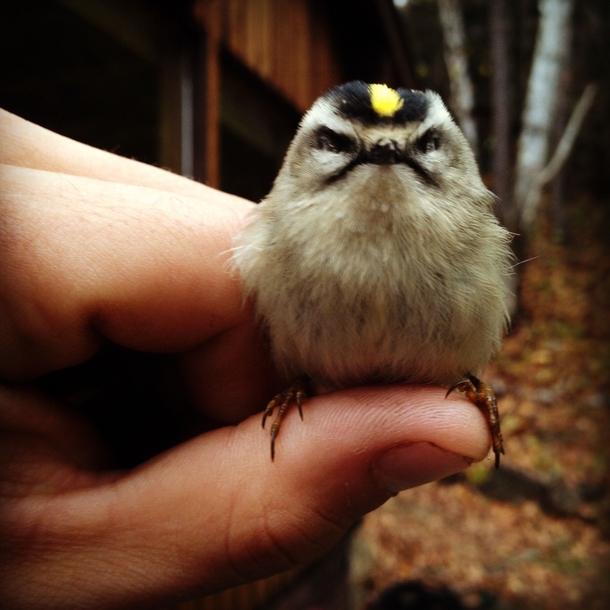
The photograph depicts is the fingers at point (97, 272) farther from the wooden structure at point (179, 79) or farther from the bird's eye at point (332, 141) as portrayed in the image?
the wooden structure at point (179, 79)

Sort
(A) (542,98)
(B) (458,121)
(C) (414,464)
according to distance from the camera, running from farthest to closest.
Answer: (A) (542,98) < (B) (458,121) < (C) (414,464)

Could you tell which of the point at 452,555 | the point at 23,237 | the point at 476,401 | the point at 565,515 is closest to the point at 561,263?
the point at 565,515

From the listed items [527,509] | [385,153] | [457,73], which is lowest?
[527,509]

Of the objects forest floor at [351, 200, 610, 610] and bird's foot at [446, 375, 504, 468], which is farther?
forest floor at [351, 200, 610, 610]

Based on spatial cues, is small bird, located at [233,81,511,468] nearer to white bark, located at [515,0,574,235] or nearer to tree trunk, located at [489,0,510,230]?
tree trunk, located at [489,0,510,230]

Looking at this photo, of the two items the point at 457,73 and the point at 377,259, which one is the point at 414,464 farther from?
the point at 457,73

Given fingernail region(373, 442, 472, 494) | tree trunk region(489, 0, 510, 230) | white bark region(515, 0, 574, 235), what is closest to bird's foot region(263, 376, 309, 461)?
fingernail region(373, 442, 472, 494)

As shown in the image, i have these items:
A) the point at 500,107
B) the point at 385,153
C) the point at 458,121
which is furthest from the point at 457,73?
the point at 385,153
